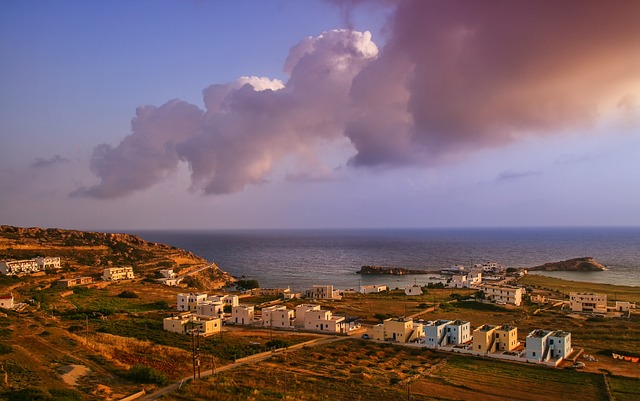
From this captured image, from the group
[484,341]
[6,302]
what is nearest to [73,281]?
[6,302]

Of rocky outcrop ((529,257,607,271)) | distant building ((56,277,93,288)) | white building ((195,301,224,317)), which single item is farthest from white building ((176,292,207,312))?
rocky outcrop ((529,257,607,271))

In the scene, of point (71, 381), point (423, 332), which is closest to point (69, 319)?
point (71, 381)

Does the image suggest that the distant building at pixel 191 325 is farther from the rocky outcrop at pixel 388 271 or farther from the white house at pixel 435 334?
the rocky outcrop at pixel 388 271

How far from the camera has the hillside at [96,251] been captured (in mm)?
88062

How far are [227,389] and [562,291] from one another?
69.3m

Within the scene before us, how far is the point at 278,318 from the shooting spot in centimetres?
4834

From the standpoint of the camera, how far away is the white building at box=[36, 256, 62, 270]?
78.2m

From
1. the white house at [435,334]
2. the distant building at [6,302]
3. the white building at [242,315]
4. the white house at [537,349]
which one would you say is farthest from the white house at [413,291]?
the distant building at [6,302]

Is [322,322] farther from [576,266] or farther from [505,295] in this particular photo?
[576,266]

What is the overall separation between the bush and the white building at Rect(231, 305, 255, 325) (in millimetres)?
22093

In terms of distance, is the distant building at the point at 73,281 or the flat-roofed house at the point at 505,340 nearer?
the flat-roofed house at the point at 505,340

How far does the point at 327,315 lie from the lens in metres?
46.8

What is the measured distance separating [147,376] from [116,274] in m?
56.3

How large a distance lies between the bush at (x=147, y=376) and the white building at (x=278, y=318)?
21.8m
